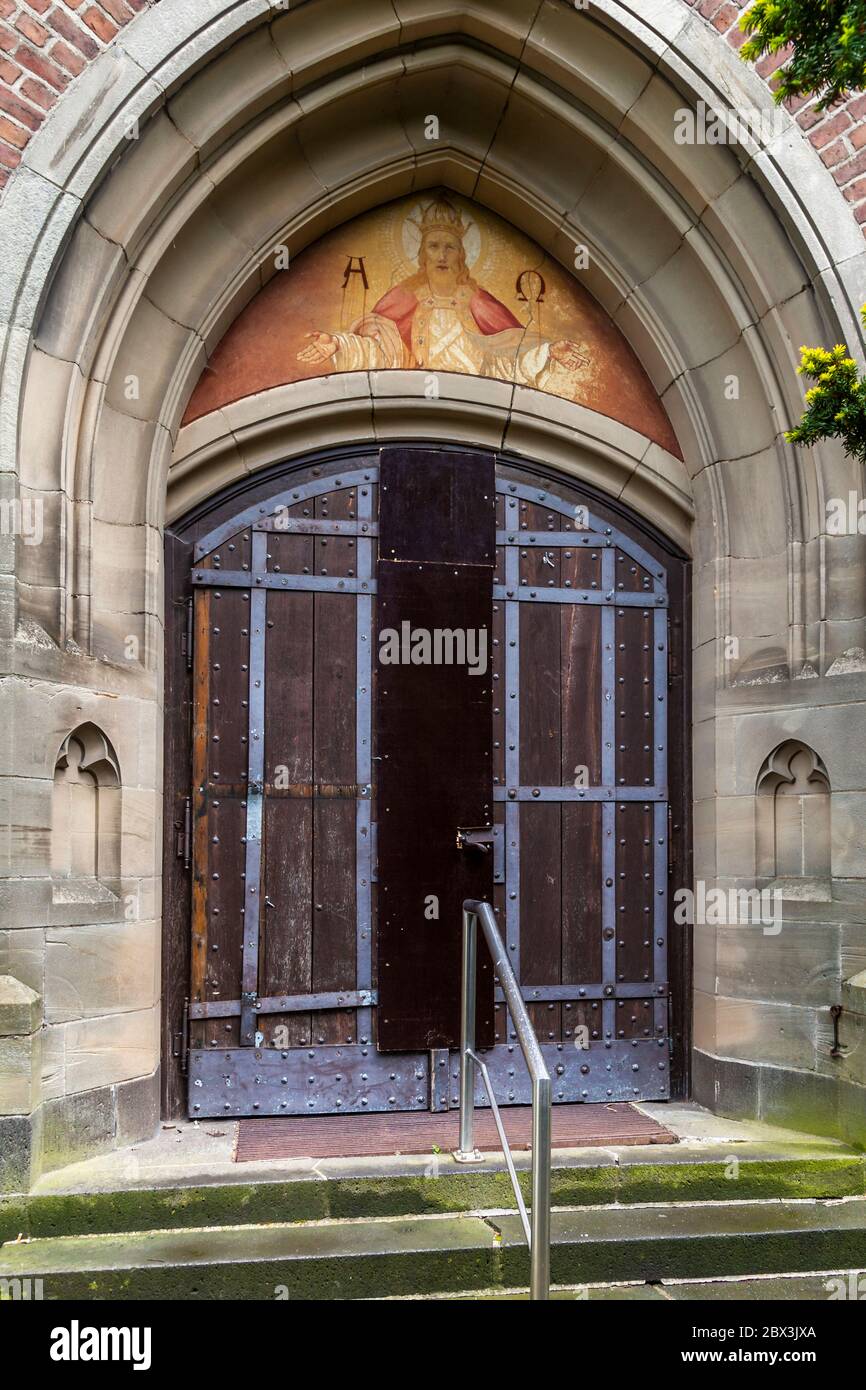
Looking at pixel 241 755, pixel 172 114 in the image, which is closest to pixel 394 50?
pixel 172 114

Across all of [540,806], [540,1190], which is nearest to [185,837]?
[540,806]

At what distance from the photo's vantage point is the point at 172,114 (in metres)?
3.99

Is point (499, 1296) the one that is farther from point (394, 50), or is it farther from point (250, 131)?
point (394, 50)

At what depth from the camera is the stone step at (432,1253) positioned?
3.21 meters

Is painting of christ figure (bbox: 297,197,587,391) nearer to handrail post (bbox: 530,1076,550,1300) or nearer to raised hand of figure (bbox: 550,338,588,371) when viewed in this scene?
raised hand of figure (bbox: 550,338,588,371)

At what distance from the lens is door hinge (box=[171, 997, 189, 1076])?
4.36 meters

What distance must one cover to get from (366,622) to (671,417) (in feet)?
5.05

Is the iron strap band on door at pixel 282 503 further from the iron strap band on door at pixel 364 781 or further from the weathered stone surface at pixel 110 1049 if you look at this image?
the weathered stone surface at pixel 110 1049

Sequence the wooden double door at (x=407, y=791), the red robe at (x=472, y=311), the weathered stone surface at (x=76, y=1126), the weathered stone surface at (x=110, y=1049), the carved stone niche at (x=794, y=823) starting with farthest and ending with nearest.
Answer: the red robe at (x=472, y=311)
the wooden double door at (x=407, y=791)
the carved stone niche at (x=794, y=823)
the weathered stone surface at (x=110, y=1049)
the weathered stone surface at (x=76, y=1126)

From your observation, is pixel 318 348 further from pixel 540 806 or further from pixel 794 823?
pixel 794 823

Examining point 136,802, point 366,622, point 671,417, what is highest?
point 671,417

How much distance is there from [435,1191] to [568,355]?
3215 millimetres

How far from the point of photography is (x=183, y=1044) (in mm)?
4375

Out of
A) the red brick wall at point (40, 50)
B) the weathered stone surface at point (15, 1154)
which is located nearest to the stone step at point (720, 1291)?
the weathered stone surface at point (15, 1154)
